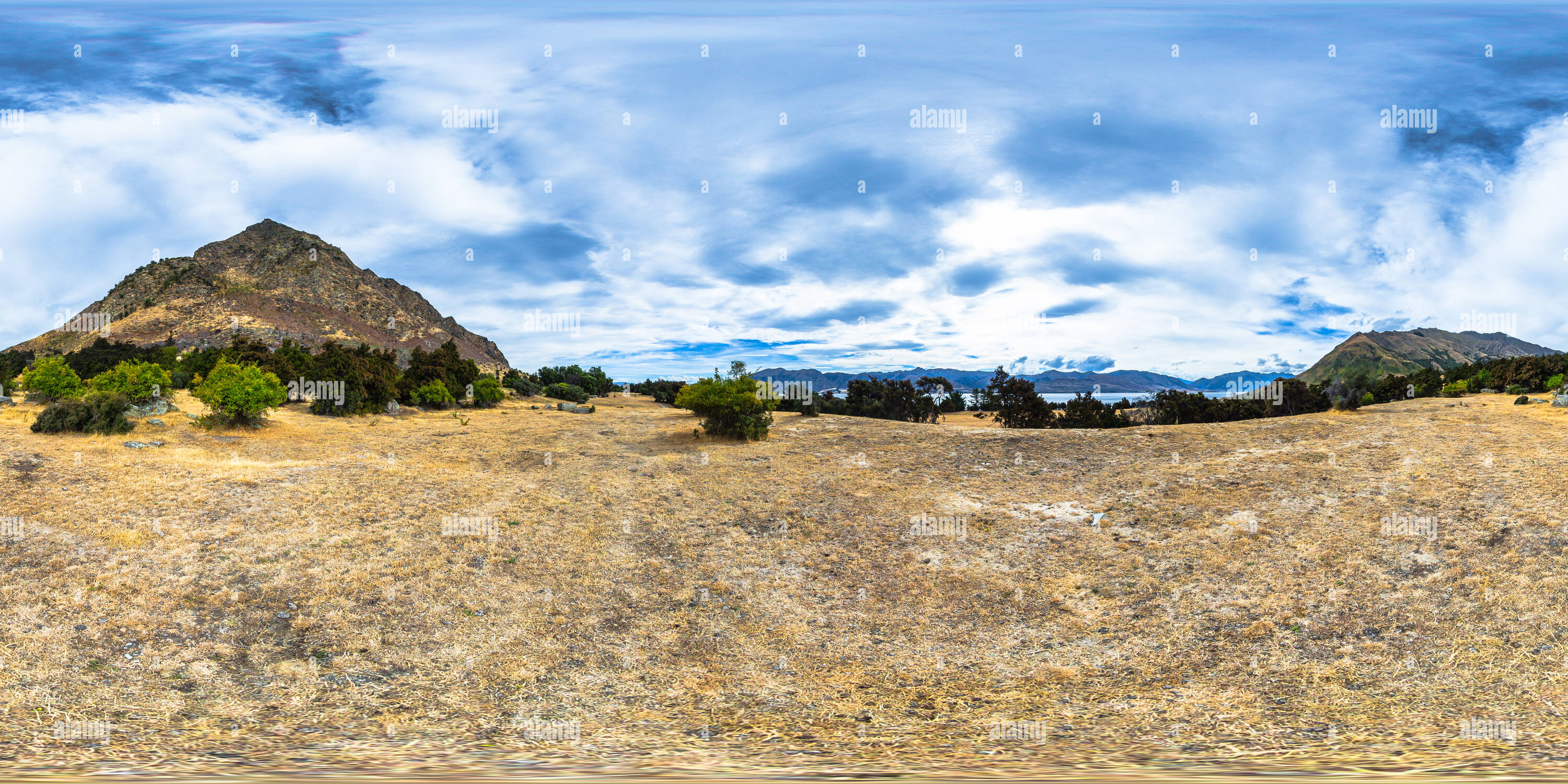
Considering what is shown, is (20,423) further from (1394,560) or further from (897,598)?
(1394,560)

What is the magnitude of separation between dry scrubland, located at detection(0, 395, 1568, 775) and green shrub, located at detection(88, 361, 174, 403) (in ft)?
15.2

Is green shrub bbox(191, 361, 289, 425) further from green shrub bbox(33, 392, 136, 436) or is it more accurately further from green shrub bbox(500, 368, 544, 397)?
green shrub bbox(500, 368, 544, 397)

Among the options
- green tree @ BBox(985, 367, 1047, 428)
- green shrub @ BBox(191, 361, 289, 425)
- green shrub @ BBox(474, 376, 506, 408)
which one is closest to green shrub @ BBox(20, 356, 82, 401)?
green shrub @ BBox(191, 361, 289, 425)

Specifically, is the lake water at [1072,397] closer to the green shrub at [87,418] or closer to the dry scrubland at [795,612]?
the dry scrubland at [795,612]

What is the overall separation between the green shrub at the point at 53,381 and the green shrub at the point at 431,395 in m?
11.3

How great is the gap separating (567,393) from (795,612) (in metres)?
37.7

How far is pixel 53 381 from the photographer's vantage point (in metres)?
20.9

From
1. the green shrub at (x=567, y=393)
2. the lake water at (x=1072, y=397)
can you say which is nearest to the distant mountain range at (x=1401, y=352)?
the lake water at (x=1072, y=397)

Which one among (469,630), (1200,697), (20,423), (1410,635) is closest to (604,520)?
(469,630)

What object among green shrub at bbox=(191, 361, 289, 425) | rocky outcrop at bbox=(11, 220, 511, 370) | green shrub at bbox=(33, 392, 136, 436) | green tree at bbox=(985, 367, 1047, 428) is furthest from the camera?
rocky outcrop at bbox=(11, 220, 511, 370)

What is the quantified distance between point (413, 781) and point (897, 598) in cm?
704

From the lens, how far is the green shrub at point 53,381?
2073cm

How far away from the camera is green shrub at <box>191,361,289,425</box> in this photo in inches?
780

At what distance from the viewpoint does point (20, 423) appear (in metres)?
18.3
